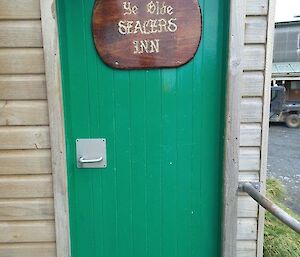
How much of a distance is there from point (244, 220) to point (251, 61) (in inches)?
36.1

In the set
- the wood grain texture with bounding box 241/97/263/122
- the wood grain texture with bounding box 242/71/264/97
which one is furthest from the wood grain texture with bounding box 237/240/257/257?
the wood grain texture with bounding box 242/71/264/97

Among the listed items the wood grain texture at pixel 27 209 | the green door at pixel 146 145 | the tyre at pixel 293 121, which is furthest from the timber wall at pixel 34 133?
the tyre at pixel 293 121

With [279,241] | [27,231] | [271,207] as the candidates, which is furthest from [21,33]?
[279,241]

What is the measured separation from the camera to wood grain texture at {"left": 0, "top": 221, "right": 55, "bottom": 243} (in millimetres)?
1886

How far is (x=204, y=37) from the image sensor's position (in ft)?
5.93

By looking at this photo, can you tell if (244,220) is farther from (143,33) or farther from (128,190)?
(143,33)

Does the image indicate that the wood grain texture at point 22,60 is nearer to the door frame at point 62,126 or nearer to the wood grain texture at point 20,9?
the door frame at point 62,126

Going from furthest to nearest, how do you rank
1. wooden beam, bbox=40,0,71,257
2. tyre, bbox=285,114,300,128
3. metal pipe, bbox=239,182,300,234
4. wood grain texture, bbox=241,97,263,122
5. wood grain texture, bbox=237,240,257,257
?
1. tyre, bbox=285,114,300,128
2. wood grain texture, bbox=237,240,257,257
3. wood grain texture, bbox=241,97,263,122
4. wooden beam, bbox=40,0,71,257
5. metal pipe, bbox=239,182,300,234

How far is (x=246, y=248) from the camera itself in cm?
191

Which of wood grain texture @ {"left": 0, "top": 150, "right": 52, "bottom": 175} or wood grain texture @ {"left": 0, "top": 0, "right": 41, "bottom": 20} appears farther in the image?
wood grain texture @ {"left": 0, "top": 150, "right": 52, "bottom": 175}

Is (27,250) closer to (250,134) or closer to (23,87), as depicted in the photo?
(23,87)

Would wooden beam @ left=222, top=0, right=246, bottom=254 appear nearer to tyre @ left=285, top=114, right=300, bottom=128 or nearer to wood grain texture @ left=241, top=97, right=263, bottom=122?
wood grain texture @ left=241, top=97, right=263, bottom=122

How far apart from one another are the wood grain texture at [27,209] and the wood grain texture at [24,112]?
47cm

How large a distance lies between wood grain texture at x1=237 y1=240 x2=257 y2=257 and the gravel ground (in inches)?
125
